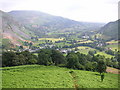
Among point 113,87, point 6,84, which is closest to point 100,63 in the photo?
point 113,87

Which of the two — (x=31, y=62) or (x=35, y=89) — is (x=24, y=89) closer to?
(x=35, y=89)

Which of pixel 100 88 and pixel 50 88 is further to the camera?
pixel 100 88

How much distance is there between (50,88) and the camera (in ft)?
117

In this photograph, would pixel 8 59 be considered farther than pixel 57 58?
No

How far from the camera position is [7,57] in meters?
84.4

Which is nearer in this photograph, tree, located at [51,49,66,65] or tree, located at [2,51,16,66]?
tree, located at [2,51,16,66]

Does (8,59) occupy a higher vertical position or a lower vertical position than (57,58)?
higher

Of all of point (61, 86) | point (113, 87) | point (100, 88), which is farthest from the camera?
point (113, 87)

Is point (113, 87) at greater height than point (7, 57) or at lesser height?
lesser

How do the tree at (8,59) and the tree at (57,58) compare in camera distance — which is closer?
the tree at (8,59)

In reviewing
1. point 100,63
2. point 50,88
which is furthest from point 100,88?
point 100,63

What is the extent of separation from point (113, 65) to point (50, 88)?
91678 mm

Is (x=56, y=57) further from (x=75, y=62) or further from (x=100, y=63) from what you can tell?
(x=100, y=63)

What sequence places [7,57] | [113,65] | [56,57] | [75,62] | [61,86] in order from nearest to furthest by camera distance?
[61,86], [75,62], [7,57], [56,57], [113,65]
